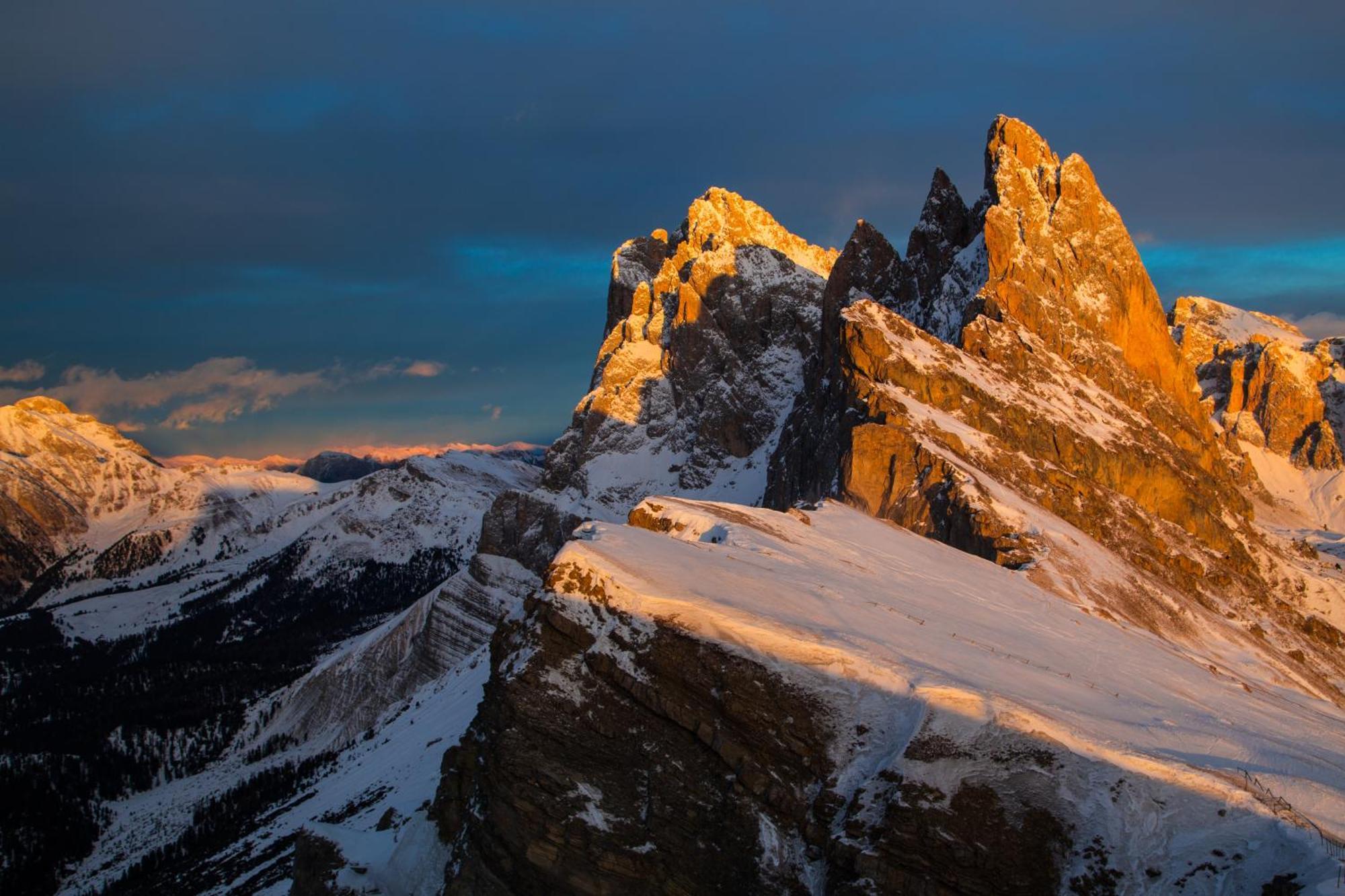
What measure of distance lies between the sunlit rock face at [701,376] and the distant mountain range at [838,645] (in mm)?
637

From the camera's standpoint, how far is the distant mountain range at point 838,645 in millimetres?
33750

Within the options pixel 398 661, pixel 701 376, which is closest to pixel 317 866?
pixel 398 661

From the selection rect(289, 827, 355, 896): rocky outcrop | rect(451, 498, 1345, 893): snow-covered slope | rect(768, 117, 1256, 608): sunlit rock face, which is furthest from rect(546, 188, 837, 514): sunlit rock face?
rect(451, 498, 1345, 893): snow-covered slope

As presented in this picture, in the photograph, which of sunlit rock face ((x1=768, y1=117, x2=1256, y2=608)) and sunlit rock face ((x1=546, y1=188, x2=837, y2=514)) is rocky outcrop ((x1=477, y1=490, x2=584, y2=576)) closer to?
sunlit rock face ((x1=546, y1=188, x2=837, y2=514))

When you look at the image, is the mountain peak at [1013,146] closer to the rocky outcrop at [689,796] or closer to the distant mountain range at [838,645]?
the distant mountain range at [838,645]

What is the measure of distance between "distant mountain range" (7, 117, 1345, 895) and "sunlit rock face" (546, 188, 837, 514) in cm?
64

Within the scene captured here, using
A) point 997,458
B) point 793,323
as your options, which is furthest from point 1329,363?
point 997,458

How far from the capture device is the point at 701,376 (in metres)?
161

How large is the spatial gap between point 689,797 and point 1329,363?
595 feet

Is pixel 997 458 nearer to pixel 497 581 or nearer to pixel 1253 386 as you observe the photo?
pixel 497 581

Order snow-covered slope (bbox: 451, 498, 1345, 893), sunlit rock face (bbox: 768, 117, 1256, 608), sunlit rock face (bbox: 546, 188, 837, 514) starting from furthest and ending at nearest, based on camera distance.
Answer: sunlit rock face (bbox: 546, 188, 837, 514) → sunlit rock face (bbox: 768, 117, 1256, 608) → snow-covered slope (bbox: 451, 498, 1345, 893)

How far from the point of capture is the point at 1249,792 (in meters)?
32.9

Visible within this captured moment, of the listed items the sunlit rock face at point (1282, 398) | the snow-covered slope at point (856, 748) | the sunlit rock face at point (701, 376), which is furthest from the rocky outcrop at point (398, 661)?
the sunlit rock face at point (1282, 398)

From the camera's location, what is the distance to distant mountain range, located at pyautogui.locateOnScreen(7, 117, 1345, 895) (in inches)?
1329
